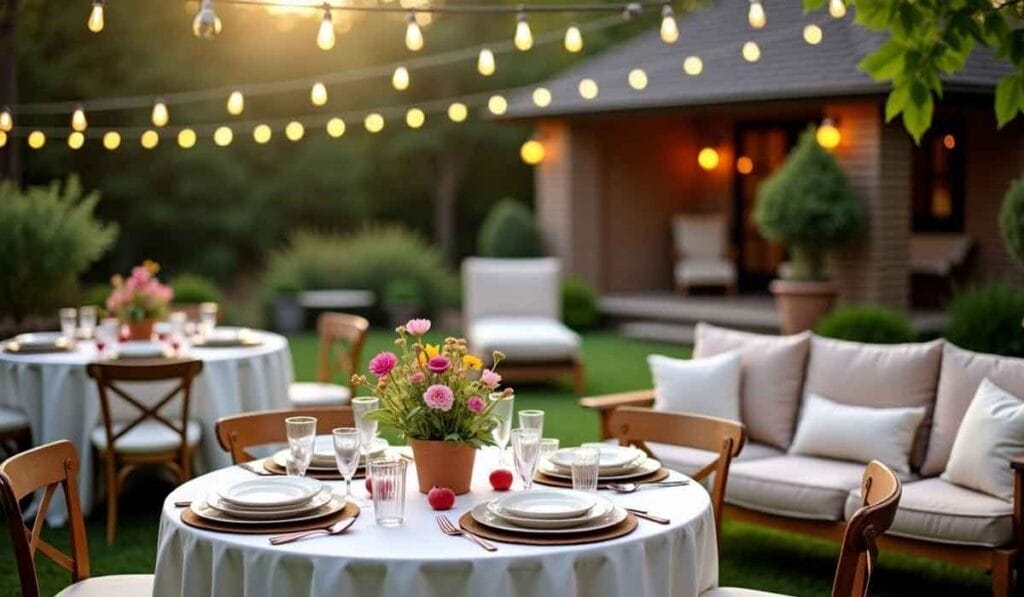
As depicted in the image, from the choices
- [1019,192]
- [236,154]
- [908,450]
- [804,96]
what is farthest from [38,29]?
[908,450]

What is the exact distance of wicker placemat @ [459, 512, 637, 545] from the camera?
3.45m

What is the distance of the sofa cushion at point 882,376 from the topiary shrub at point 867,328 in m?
3.47

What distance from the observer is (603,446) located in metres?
4.39

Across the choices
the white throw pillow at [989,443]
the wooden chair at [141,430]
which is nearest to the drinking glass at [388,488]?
the white throw pillow at [989,443]

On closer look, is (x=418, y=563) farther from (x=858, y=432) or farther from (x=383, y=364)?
(x=858, y=432)

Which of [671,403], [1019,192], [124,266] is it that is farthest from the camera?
[124,266]

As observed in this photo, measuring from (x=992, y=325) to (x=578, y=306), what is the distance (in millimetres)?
7022

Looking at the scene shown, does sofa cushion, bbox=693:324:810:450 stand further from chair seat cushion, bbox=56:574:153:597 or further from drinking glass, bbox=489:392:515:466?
chair seat cushion, bbox=56:574:153:597

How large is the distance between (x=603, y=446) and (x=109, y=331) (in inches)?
163

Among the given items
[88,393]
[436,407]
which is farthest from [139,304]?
[436,407]

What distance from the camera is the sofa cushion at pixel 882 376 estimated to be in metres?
6.15

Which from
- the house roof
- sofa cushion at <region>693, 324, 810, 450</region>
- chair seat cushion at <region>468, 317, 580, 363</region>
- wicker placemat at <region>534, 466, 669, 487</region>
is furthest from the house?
wicker placemat at <region>534, 466, 669, 487</region>

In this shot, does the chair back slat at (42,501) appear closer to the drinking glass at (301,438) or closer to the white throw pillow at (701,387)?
the drinking glass at (301,438)

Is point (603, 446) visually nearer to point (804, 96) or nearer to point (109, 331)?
point (109, 331)
